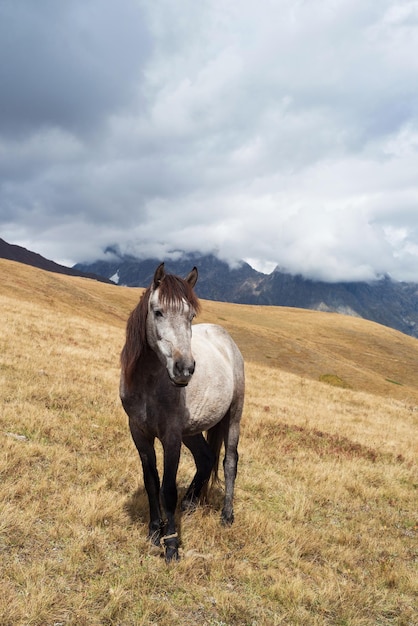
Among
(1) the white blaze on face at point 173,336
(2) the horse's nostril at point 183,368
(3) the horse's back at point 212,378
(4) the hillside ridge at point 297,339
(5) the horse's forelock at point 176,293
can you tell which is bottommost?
(4) the hillside ridge at point 297,339

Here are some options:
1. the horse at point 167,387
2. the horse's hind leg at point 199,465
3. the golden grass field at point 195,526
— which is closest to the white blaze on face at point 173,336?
the horse at point 167,387

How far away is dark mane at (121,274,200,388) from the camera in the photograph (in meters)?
4.80

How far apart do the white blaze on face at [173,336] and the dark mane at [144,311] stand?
0.10m

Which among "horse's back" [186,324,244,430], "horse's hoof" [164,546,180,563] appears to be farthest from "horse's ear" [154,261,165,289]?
"horse's hoof" [164,546,180,563]

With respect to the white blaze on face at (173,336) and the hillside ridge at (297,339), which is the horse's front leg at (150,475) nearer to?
the white blaze on face at (173,336)

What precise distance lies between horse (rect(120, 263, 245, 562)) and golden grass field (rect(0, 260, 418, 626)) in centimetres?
56

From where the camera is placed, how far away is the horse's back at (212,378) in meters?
5.88

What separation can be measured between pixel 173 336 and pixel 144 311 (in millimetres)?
867

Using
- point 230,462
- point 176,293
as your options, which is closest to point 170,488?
point 230,462

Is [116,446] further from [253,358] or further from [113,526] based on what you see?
[253,358]

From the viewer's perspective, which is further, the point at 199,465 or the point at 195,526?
the point at 199,465

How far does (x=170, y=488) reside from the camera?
203 inches

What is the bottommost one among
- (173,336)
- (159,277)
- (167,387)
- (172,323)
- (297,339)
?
(297,339)

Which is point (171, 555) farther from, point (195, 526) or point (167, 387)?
point (167, 387)
